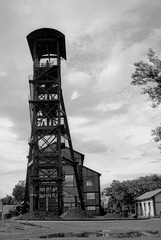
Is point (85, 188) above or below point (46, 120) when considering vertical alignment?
below

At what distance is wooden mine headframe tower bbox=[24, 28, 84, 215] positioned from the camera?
3588 cm

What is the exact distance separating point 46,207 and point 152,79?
91.0 feet

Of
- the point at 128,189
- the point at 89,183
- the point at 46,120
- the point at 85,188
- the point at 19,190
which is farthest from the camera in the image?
the point at 19,190

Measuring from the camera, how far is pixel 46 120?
40.3 metres

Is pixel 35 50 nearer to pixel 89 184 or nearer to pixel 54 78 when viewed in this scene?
pixel 54 78

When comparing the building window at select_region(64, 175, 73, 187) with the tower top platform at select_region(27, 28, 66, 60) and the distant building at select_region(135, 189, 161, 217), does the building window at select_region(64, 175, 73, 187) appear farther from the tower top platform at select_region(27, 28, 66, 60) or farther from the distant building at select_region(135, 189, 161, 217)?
the tower top platform at select_region(27, 28, 66, 60)

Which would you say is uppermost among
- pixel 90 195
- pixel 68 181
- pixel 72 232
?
pixel 68 181

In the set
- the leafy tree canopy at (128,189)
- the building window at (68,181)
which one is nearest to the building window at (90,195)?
the building window at (68,181)

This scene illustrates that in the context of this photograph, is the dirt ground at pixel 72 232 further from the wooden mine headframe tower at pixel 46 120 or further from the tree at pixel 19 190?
the tree at pixel 19 190

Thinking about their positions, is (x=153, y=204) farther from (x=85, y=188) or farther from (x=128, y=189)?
(x=128, y=189)

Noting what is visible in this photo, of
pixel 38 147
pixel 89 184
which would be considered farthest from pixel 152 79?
pixel 89 184

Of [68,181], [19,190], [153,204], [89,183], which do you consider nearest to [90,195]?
[89,183]

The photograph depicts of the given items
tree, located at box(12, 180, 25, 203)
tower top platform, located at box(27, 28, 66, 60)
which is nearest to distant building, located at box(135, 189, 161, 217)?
tower top platform, located at box(27, 28, 66, 60)

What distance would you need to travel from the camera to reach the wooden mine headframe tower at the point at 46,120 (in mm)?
35875
